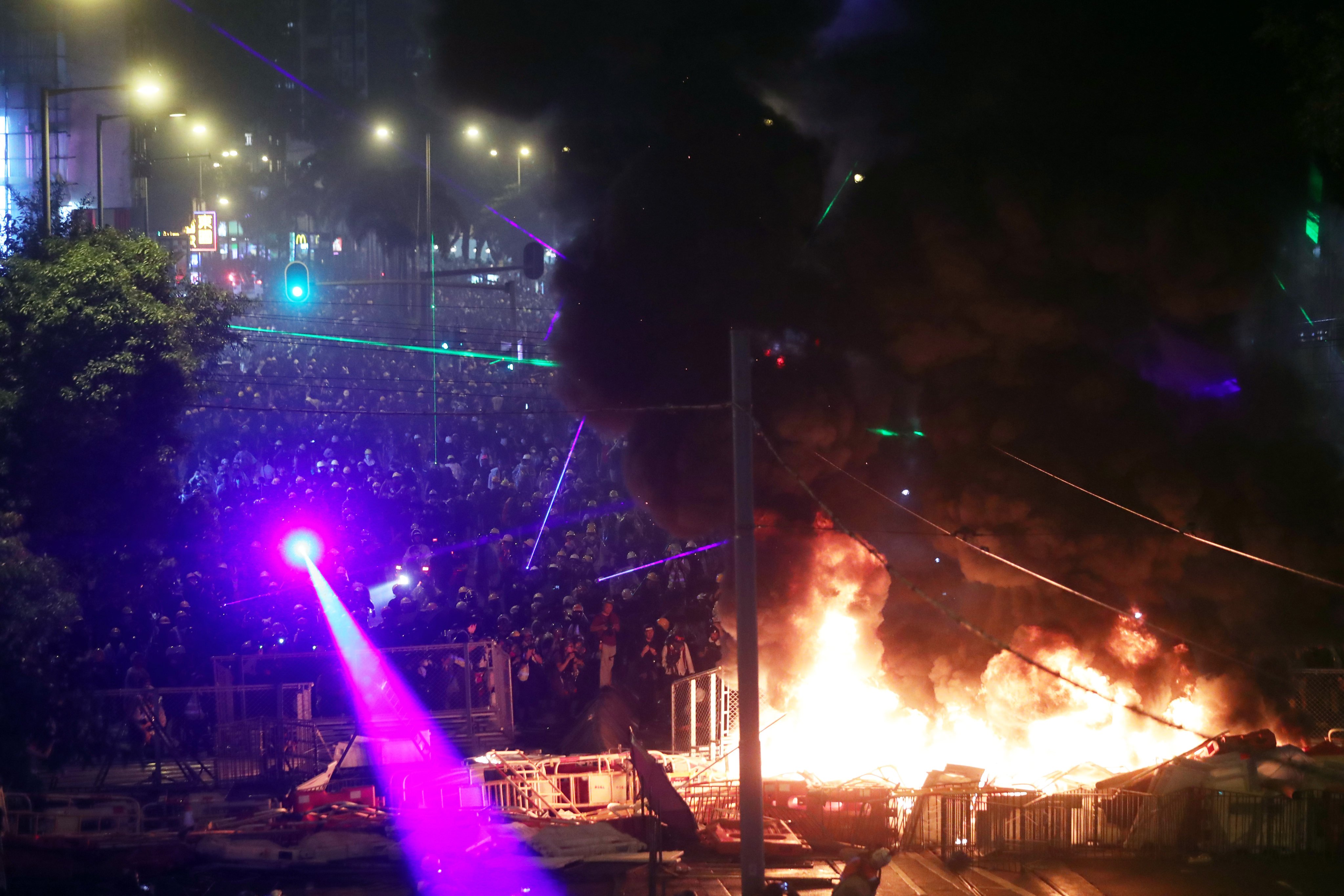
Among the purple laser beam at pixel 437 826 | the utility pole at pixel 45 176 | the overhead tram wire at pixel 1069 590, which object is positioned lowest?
the purple laser beam at pixel 437 826

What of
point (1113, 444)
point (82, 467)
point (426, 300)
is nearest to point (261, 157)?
point (426, 300)

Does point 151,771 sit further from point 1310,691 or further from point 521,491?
point 1310,691

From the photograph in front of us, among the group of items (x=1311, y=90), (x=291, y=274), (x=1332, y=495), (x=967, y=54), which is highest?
(x=967, y=54)

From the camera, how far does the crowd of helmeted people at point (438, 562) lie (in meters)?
20.3

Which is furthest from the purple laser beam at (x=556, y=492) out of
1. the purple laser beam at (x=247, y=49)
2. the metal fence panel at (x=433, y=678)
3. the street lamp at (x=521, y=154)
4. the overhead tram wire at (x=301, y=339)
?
Result: the purple laser beam at (x=247, y=49)

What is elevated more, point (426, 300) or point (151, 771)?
point (426, 300)

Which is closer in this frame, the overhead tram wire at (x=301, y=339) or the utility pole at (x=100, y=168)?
the utility pole at (x=100, y=168)

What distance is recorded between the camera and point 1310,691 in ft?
62.4

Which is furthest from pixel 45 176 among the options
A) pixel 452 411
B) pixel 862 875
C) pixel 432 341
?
pixel 432 341

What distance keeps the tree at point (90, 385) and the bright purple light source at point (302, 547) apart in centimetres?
558

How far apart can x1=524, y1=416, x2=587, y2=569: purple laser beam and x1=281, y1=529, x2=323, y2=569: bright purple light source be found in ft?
14.6

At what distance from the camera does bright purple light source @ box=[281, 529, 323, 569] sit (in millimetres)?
24509

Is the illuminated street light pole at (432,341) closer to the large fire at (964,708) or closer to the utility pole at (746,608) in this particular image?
the large fire at (964,708)

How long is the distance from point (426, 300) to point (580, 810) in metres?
37.3
